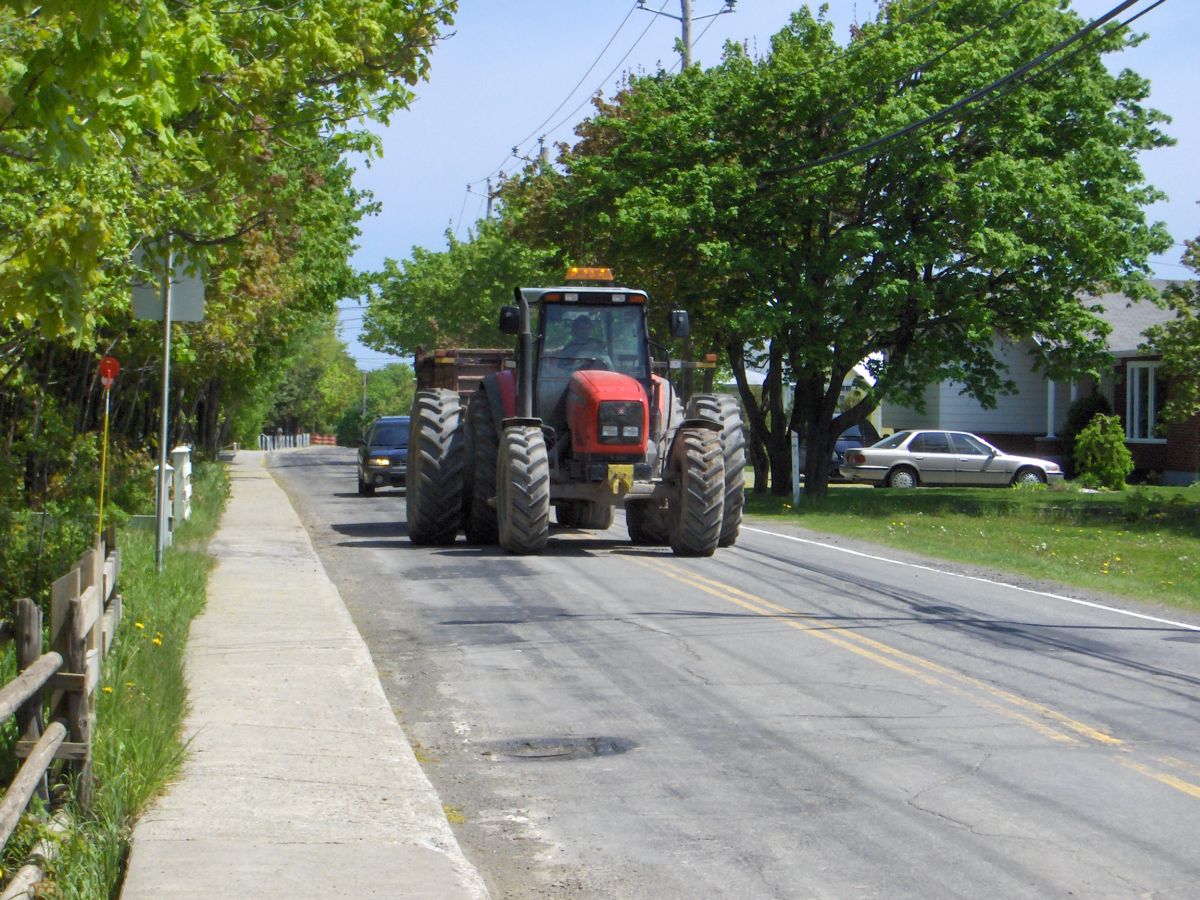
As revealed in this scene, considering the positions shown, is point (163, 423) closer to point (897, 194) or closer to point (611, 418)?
point (611, 418)

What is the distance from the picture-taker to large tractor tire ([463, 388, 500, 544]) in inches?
719

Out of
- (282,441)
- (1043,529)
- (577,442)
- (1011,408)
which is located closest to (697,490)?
(577,442)

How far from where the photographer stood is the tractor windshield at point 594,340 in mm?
18016

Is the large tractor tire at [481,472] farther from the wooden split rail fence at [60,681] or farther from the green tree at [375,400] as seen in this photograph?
the green tree at [375,400]

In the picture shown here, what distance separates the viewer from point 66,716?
6.46 meters

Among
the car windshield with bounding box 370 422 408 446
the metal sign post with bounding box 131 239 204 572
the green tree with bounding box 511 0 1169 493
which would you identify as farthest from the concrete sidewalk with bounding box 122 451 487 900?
the car windshield with bounding box 370 422 408 446

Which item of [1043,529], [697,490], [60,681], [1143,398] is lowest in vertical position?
[1043,529]

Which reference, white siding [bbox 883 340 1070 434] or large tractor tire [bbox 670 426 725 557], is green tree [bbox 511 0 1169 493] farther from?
white siding [bbox 883 340 1070 434]

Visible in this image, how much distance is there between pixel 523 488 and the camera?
54.2ft

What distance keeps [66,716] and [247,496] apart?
2394 centimetres

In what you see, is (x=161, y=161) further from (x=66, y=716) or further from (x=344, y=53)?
(x=66, y=716)

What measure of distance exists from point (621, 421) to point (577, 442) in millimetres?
663

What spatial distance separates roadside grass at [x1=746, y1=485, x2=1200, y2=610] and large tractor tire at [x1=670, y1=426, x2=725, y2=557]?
381cm

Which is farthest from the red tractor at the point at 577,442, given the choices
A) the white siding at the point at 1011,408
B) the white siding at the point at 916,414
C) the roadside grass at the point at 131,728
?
the white siding at the point at 1011,408
